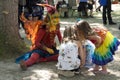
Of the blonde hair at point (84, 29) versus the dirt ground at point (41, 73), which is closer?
the blonde hair at point (84, 29)

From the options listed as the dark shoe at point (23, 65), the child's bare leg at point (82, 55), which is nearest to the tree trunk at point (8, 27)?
the dark shoe at point (23, 65)

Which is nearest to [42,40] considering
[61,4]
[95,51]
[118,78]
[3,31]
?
[3,31]

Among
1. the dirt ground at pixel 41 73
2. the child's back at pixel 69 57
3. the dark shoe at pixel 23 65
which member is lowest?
the dirt ground at pixel 41 73

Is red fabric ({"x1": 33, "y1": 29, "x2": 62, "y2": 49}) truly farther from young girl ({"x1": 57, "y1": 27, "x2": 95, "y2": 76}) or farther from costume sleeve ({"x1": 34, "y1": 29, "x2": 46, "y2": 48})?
young girl ({"x1": 57, "y1": 27, "x2": 95, "y2": 76})

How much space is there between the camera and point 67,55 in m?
5.81

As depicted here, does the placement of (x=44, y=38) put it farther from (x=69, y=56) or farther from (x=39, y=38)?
(x=69, y=56)

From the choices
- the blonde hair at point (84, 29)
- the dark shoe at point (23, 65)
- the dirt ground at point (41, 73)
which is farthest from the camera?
the dark shoe at point (23, 65)

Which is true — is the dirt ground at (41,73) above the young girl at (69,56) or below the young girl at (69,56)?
below

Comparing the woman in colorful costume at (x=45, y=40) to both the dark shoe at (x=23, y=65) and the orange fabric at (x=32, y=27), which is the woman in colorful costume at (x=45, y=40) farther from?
the dark shoe at (x=23, y=65)

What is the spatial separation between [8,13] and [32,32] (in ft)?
2.23

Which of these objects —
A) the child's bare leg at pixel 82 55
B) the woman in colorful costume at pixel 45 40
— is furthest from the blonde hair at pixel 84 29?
the woman in colorful costume at pixel 45 40

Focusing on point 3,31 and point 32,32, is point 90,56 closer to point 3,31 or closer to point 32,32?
point 32,32

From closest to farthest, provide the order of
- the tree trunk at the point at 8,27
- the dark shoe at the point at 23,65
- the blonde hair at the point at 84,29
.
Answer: the blonde hair at the point at 84,29, the dark shoe at the point at 23,65, the tree trunk at the point at 8,27

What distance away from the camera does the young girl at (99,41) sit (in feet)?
18.6
